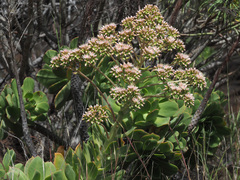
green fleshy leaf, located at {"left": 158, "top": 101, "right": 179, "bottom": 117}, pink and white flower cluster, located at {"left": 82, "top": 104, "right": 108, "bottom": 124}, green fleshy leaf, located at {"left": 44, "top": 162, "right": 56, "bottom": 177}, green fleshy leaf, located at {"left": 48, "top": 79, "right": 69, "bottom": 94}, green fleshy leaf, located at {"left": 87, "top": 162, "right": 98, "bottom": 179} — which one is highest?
green fleshy leaf, located at {"left": 48, "top": 79, "right": 69, "bottom": 94}

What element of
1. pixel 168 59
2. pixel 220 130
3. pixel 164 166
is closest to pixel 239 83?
pixel 168 59

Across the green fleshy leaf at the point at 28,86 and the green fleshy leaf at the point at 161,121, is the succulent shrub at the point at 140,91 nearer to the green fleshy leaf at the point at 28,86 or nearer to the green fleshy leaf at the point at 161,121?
the green fleshy leaf at the point at 161,121

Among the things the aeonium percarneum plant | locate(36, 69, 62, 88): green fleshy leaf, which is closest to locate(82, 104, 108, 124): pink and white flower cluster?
the aeonium percarneum plant

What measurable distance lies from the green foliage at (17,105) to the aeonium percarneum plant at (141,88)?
299 mm


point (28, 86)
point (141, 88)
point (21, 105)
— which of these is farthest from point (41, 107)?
point (141, 88)

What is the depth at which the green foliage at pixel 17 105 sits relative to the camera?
63.8 inches

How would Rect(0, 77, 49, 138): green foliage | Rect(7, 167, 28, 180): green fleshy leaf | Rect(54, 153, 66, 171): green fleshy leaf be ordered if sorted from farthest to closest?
Rect(0, 77, 49, 138): green foliage < Rect(54, 153, 66, 171): green fleshy leaf < Rect(7, 167, 28, 180): green fleshy leaf

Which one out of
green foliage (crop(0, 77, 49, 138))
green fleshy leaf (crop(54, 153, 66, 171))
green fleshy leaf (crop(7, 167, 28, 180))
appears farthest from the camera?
green foliage (crop(0, 77, 49, 138))

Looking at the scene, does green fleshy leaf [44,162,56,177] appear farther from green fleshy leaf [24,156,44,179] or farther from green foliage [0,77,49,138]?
green foliage [0,77,49,138]

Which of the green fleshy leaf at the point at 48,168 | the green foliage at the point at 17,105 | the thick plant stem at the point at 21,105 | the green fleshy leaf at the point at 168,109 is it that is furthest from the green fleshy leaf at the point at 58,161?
the green fleshy leaf at the point at 168,109

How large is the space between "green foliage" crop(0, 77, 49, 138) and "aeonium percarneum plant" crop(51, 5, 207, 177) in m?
0.30

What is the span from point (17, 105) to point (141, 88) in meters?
0.63

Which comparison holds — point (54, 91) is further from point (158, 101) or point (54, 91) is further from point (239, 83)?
point (239, 83)

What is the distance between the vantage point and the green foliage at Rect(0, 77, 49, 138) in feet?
5.32
